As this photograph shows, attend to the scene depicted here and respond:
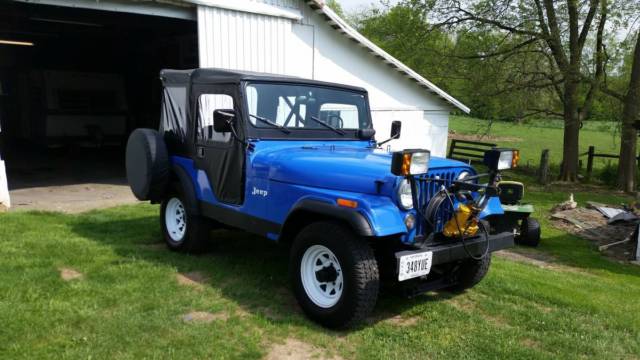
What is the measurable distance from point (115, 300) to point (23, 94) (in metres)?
17.4

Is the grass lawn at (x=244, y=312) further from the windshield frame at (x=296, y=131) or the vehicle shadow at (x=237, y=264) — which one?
the windshield frame at (x=296, y=131)

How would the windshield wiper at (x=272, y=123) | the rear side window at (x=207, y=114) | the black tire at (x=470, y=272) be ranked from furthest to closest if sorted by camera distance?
1. the rear side window at (x=207, y=114)
2. the windshield wiper at (x=272, y=123)
3. the black tire at (x=470, y=272)

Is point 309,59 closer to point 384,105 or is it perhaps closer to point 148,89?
point 384,105

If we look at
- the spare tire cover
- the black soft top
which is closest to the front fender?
the black soft top

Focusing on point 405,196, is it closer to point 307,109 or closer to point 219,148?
point 307,109

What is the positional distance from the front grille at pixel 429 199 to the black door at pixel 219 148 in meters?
1.80

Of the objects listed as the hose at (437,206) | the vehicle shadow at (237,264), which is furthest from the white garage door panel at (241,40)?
the hose at (437,206)

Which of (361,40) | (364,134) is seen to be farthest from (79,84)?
(364,134)

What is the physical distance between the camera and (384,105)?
13.9 meters

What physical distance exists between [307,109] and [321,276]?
75.0 inches

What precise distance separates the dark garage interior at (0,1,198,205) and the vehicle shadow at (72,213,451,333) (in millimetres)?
5439

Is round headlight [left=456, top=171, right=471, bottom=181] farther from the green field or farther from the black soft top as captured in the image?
the green field

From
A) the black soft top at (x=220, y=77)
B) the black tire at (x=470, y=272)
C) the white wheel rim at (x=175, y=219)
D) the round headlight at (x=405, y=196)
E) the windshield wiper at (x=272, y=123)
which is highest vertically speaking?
the black soft top at (x=220, y=77)

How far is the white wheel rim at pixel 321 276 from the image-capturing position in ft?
13.8
